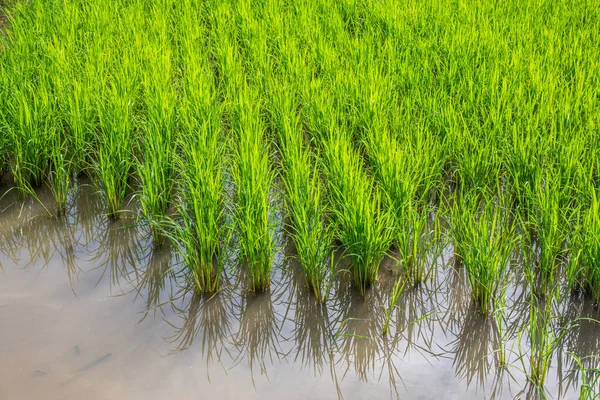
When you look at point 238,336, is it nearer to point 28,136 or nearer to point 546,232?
point 546,232

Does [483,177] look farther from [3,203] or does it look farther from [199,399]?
[3,203]

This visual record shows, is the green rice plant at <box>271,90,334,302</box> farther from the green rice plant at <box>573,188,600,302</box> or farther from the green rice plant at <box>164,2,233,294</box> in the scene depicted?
the green rice plant at <box>573,188,600,302</box>

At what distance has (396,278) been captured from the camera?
2324mm

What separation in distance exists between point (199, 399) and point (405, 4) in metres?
3.23

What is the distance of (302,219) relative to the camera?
231cm

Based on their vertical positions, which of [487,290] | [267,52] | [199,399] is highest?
[267,52]

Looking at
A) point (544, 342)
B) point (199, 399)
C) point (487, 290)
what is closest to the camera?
point (199, 399)

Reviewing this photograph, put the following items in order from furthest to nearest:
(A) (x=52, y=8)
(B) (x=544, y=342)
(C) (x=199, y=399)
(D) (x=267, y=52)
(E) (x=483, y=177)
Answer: (A) (x=52, y=8), (D) (x=267, y=52), (E) (x=483, y=177), (B) (x=544, y=342), (C) (x=199, y=399)

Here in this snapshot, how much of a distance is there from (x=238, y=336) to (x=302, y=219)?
0.49 metres

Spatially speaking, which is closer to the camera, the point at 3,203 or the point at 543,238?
the point at 543,238

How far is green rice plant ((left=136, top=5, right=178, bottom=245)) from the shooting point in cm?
250

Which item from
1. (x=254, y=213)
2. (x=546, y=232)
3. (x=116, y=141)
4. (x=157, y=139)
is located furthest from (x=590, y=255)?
(x=116, y=141)

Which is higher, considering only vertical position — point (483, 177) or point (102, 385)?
point (483, 177)

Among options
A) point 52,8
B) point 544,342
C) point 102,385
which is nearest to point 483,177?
point 544,342
